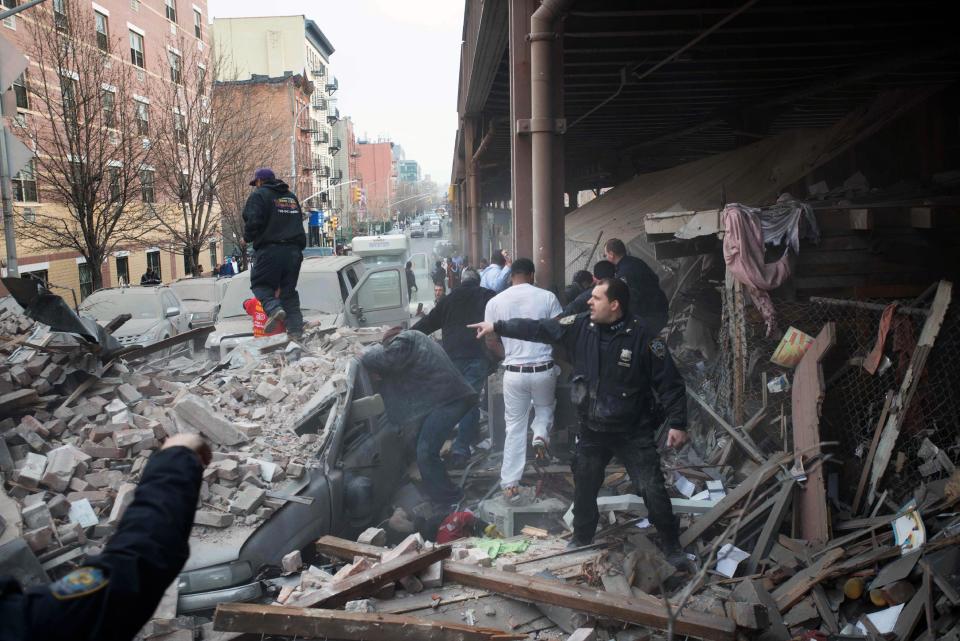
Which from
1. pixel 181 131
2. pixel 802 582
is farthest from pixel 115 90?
pixel 802 582

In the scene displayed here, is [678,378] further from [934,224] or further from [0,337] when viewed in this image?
[0,337]

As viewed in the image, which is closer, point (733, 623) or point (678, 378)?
point (733, 623)

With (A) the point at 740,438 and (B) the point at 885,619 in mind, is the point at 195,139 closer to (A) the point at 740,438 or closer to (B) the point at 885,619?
(A) the point at 740,438

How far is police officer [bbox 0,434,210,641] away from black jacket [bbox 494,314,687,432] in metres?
3.42

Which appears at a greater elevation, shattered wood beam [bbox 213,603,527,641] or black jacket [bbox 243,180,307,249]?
black jacket [bbox 243,180,307,249]

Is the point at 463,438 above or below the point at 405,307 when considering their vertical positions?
below

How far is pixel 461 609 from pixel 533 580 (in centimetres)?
43

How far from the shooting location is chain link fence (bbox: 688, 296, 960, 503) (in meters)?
5.62

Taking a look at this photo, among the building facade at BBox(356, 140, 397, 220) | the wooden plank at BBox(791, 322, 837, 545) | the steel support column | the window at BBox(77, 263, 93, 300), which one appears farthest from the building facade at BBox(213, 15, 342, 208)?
the building facade at BBox(356, 140, 397, 220)

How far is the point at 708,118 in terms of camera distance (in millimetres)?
16719

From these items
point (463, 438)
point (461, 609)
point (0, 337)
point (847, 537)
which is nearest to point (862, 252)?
point (847, 537)

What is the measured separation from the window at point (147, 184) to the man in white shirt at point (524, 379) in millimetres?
16609

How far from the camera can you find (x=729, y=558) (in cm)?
516

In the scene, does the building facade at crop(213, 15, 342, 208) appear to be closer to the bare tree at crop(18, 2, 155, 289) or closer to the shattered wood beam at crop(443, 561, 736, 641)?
the bare tree at crop(18, 2, 155, 289)
